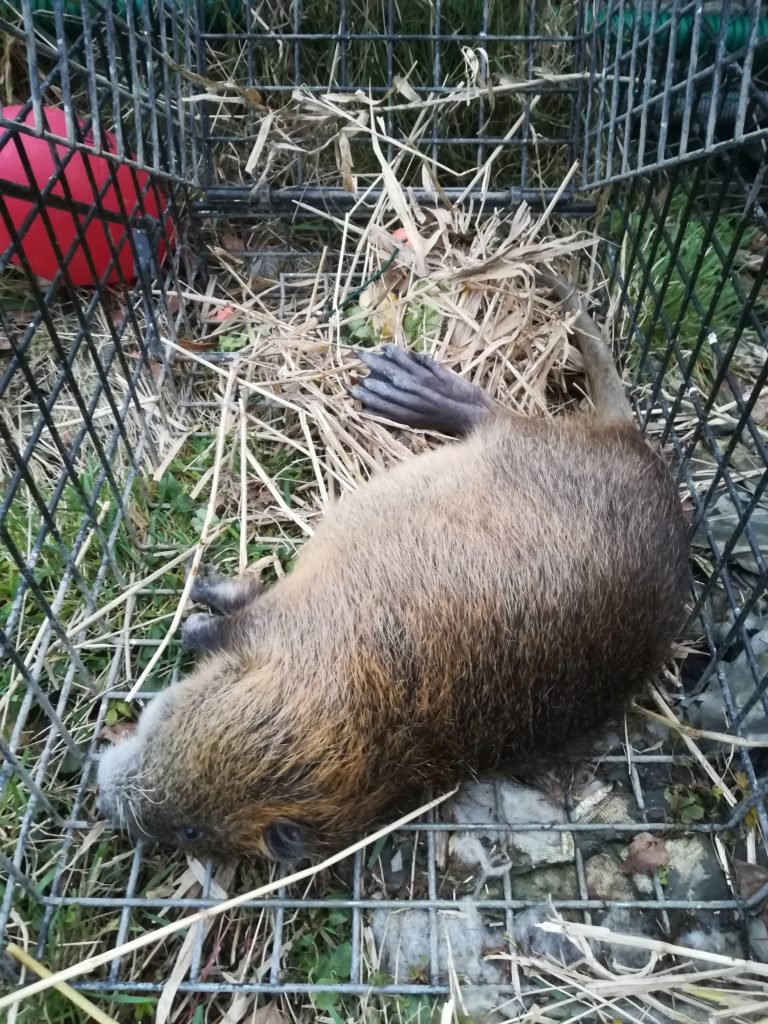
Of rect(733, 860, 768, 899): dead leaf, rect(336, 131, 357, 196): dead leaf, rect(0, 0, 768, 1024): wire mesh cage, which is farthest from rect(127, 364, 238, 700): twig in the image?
rect(733, 860, 768, 899): dead leaf

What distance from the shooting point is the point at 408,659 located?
6.61 ft

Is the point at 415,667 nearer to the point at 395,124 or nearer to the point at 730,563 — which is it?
the point at 730,563

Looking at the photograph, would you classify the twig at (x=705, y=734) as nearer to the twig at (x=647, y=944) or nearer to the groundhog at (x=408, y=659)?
the groundhog at (x=408, y=659)

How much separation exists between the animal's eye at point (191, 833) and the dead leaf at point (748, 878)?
1.19m

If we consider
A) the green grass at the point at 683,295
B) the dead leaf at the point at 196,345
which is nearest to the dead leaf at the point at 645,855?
the green grass at the point at 683,295

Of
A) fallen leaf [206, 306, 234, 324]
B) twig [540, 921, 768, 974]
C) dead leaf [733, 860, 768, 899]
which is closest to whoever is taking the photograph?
twig [540, 921, 768, 974]

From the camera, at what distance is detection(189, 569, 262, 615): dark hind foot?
2.28 m

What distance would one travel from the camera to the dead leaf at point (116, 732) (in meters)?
2.08

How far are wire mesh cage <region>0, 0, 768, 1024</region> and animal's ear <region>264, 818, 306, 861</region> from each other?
89mm

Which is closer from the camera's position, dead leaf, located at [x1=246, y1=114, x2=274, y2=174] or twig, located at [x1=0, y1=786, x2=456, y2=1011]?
twig, located at [x1=0, y1=786, x2=456, y2=1011]

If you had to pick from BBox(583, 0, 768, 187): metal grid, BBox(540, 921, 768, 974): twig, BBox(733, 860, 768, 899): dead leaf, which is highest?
BBox(583, 0, 768, 187): metal grid

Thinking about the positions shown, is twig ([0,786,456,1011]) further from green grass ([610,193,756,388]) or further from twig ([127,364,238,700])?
green grass ([610,193,756,388])

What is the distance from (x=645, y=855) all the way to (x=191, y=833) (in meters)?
1.03

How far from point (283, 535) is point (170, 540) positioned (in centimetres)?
32
